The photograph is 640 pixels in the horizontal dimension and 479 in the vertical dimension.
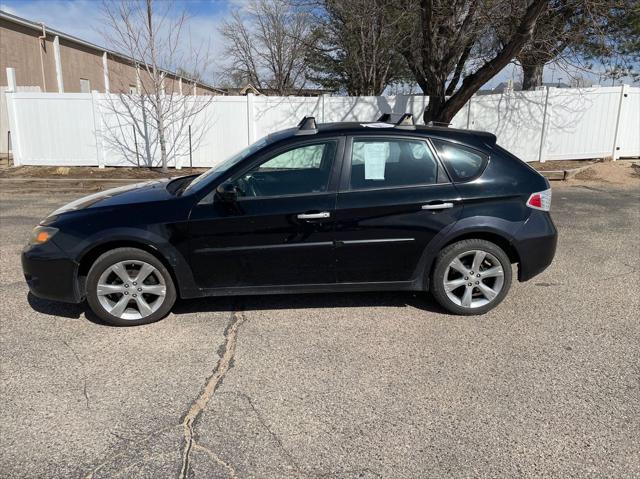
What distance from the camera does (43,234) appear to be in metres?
4.05

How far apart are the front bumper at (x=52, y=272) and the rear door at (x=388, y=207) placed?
7.28 feet

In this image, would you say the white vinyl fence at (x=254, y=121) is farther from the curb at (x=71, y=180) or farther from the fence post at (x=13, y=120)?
the curb at (x=71, y=180)

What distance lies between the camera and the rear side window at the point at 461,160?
4.22 meters

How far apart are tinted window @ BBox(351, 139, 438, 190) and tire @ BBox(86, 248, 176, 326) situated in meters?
1.87

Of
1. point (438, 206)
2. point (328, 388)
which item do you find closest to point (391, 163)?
point (438, 206)

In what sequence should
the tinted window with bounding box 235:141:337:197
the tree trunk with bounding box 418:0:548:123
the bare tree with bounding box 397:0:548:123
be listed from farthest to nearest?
the bare tree with bounding box 397:0:548:123 → the tree trunk with bounding box 418:0:548:123 → the tinted window with bounding box 235:141:337:197

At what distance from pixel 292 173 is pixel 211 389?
1932 millimetres

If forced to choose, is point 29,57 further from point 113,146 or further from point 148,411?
point 148,411

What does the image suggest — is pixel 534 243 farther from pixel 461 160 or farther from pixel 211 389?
pixel 211 389

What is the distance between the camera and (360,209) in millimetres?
4055

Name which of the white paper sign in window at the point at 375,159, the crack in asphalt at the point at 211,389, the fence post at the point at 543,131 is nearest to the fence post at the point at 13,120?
the crack in asphalt at the point at 211,389

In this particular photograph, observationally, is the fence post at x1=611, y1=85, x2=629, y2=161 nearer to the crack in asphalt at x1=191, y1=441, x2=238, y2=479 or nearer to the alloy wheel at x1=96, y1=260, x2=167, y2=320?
the alloy wheel at x1=96, y1=260, x2=167, y2=320

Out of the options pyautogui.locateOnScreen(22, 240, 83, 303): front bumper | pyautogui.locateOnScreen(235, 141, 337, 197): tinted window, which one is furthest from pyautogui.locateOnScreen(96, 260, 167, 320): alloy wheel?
pyautogui.locateOnScreen(235, 141, 337, 197): tinted window

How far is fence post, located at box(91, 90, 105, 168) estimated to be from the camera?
13828mm
